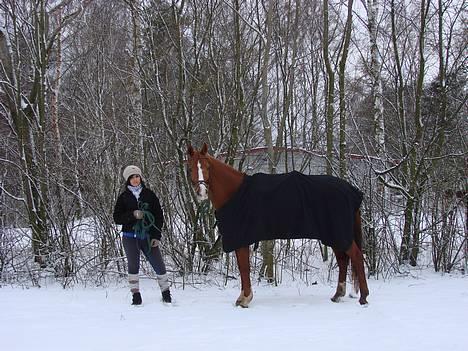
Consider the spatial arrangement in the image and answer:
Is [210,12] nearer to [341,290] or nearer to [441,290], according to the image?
[341,290]

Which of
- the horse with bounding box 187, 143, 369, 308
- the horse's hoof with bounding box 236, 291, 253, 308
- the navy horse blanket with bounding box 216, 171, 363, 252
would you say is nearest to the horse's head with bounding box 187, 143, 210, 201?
the horse with bounding box 187, 143, 369, 308

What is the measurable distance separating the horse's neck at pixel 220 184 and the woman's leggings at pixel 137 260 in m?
1.04

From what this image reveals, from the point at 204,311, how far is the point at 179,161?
3073mm

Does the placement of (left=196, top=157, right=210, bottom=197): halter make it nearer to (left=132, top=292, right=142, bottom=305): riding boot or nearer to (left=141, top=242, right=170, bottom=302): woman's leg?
(left=141, top=242, right=170, bottom=302): woman's leg

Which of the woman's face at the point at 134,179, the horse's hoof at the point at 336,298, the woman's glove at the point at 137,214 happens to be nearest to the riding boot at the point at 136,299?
the woman's glove at the point at 137,214

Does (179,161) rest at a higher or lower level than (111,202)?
higher

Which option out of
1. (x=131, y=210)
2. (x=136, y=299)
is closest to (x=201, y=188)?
(x=131, y=210)

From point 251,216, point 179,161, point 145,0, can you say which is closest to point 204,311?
point 251,216

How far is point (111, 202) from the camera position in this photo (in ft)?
26.9

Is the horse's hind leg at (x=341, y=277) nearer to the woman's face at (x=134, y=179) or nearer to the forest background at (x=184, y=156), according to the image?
the forest background at (x=184, y=156)

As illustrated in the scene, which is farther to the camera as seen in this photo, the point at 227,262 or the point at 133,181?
the point at 227,262

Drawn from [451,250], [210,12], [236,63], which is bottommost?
[451,250]

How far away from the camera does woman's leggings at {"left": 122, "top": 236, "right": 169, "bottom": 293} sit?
614 cm

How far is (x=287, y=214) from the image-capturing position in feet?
19.6
